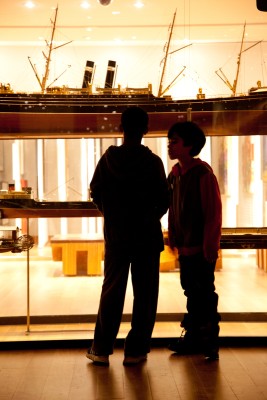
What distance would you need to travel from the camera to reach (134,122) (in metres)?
3.39

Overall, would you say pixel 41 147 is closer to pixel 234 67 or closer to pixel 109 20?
pixel 109 20

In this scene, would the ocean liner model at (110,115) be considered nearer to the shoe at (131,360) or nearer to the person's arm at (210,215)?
the person's arm at (210,215)

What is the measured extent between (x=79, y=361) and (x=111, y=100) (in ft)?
6.38

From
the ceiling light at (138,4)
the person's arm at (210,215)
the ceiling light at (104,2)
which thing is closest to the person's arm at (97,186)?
the person's arm at (210,215)

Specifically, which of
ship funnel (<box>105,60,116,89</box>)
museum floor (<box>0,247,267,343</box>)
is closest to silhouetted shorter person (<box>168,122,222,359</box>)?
museum floor (<box>0,247,267,343</box>)

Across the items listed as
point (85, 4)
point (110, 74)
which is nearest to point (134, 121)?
point (85, 4)

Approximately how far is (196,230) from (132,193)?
0.41 metres

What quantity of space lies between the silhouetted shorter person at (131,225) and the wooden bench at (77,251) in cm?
124

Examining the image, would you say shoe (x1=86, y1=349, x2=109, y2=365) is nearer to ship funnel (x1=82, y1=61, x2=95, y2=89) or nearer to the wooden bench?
the wooden bench

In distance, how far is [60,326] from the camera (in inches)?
166

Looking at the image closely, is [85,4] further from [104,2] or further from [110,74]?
[110,74]

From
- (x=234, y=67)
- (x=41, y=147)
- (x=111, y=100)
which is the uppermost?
(x=234, y=67)

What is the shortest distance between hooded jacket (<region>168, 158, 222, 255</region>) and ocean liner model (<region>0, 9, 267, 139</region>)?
956mm

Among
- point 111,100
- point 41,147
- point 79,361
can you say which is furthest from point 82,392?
point 111,100
